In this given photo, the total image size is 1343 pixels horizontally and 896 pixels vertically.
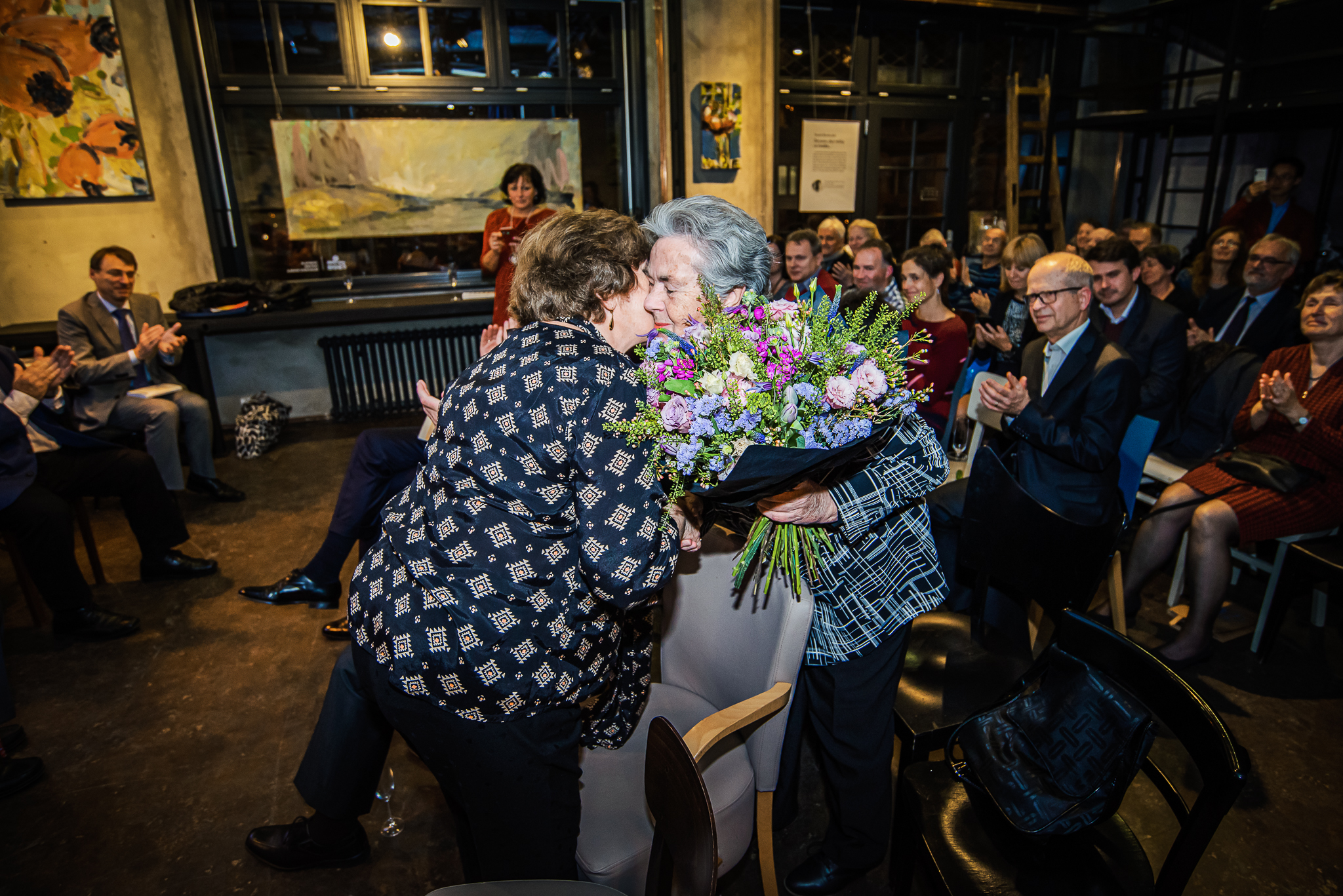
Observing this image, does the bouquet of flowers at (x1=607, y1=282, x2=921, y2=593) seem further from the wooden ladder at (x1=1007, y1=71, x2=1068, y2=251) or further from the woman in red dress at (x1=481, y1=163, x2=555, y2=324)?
the wooden ladder at (x1=1007, y1=71, x2=1068, y2=251)

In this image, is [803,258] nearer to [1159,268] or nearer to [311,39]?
[1159,268]

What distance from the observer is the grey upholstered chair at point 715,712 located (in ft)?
4.88

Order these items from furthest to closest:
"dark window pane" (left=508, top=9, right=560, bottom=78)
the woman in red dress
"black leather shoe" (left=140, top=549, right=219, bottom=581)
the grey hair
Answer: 1. "dark window pane" (left=508, top=9, right=560, bottom=78)
2. the woman in red dress
3. "black leather shoe" (left=140, top=549, right=219, bottom=581)
4. the grey hair

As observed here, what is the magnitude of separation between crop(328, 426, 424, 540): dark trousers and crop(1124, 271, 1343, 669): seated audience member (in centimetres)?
294

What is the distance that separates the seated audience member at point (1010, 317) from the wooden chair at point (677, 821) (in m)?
2.66

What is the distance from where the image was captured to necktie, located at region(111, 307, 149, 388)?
4.33m

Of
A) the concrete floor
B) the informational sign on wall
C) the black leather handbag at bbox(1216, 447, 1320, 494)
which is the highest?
the informational sign on wall

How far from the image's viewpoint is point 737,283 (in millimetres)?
1686

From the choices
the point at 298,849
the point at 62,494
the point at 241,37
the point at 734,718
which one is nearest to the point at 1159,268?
the point at 734,718

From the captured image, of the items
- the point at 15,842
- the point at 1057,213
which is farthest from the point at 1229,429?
the point at 1057,213

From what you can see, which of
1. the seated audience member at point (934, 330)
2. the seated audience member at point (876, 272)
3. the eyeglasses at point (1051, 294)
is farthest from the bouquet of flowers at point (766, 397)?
the seated audience member at point (876, 272)

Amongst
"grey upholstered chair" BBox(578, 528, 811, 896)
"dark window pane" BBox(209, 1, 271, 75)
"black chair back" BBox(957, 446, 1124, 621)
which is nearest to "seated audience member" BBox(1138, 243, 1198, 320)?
"black chair back" BBox(957, 446, 1124, 621)

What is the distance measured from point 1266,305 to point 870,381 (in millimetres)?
3957

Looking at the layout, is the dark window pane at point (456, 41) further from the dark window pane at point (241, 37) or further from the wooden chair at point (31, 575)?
the wooden chair at point (31, 575)
